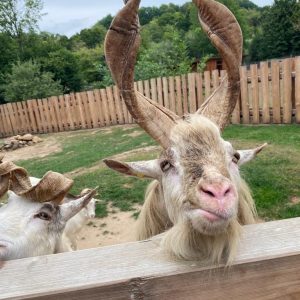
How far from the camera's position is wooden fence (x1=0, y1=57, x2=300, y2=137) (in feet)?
38.4

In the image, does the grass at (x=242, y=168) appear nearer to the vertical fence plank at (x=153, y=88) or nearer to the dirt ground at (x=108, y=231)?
the dirt ground at (x=108, y=231)

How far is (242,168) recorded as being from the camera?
6.25m

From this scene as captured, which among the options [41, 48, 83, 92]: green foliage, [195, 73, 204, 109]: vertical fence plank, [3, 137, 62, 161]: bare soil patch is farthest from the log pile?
[41, 48, 83, 92]: green foliage

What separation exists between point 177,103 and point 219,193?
1378 centimetres

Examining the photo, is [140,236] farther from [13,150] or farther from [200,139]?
[13,150]

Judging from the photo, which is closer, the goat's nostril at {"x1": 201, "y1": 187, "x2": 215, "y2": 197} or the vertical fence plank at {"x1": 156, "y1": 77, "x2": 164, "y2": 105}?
the goat's nostril at {"x1": 201, "y1": 187, "x2": 215, "y2": 197}

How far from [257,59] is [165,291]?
195 feet

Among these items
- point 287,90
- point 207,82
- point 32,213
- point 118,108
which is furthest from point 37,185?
point 118,108

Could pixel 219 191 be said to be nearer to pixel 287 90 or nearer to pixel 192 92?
pixel 287 90

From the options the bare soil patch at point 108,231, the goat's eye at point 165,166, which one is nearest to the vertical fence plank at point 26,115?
the bare soil patch at point 108,231

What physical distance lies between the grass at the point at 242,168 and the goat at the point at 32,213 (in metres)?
2.22

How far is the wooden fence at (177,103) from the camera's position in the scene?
11.7 meters

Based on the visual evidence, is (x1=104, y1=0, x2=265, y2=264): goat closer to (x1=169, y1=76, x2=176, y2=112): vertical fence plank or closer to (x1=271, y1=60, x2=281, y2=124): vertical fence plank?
(x1=271, y1=60, x2=281, y2=124): vertical fence plank


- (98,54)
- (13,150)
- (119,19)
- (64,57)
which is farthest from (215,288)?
(98,54)
